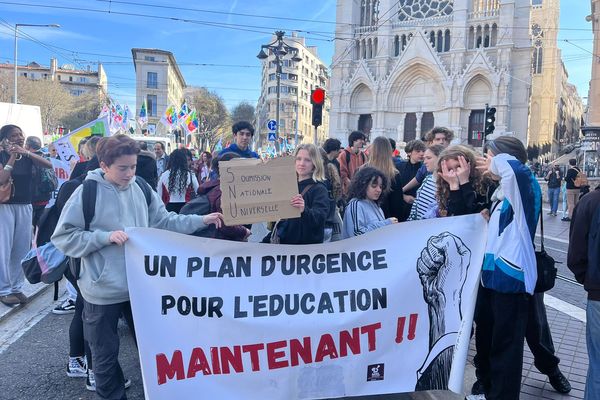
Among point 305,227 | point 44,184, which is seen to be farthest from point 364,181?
point 44,184

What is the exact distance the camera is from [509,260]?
316cm

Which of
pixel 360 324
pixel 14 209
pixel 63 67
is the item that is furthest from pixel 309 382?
pixel 63 67

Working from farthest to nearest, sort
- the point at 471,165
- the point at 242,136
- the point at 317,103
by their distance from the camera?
the point at 317,103 < the point at 242,136 < the point at 471,165

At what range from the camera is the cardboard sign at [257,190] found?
312cm

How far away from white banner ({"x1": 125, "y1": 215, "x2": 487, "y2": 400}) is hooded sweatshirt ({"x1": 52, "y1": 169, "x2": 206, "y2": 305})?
0.20m

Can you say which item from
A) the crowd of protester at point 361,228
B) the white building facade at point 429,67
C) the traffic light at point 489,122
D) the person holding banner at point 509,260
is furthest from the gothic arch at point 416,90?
the person holding banner at point 509,260

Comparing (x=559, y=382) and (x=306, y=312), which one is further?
(x=559, y=382)

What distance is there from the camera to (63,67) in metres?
102

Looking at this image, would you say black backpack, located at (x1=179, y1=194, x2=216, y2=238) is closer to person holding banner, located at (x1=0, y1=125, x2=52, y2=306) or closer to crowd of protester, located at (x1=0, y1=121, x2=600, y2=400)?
crowd of protester, located at (x1=0, y1=121, x2=600, y2=400)

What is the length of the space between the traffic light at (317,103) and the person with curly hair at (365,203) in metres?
8.84

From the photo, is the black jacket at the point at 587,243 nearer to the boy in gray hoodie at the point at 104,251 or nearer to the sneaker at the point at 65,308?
the boy in gray hoodie at the point at 104,251

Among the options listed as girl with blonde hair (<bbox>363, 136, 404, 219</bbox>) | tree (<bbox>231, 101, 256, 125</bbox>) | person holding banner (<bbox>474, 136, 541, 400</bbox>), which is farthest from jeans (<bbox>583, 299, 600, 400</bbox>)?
tree (<bbox>231, 101, 256, 125</bbox>)

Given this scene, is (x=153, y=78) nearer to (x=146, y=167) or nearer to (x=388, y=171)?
(x=146, y=167)

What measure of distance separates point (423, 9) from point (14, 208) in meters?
56.0
